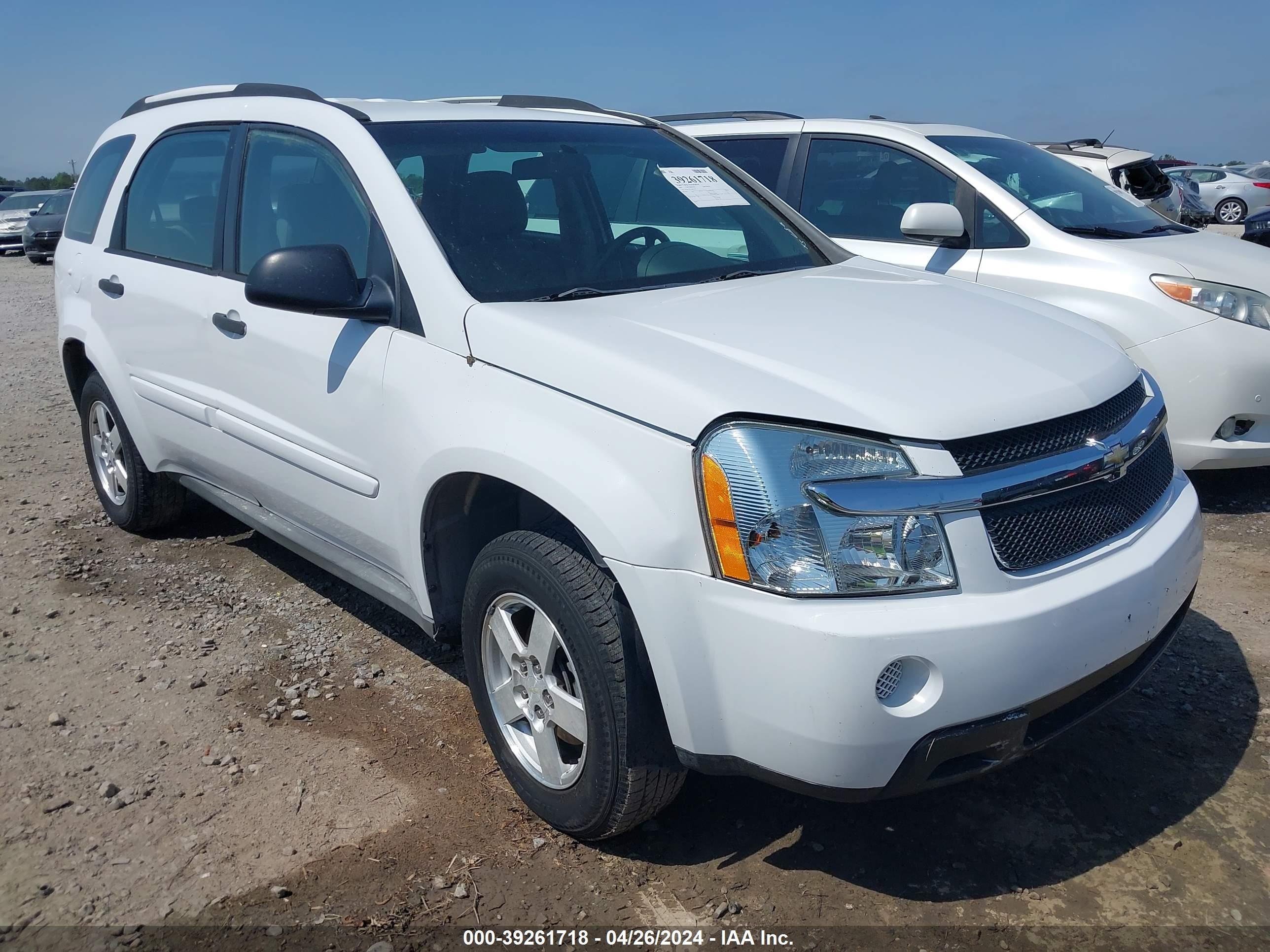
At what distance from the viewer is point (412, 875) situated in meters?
2.57

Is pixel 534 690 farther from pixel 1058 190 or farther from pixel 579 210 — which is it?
pixel 1058 190

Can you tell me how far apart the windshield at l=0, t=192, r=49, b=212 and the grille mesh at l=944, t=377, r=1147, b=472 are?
89.7 ft

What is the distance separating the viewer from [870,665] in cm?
204

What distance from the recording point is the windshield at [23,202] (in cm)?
2473

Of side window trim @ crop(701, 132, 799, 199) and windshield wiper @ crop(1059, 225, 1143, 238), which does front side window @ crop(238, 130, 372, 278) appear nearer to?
side window trim @ crop(701, 132, 799, 199)

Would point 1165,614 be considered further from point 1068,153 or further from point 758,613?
point 1068,153

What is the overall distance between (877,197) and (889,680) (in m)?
4.25

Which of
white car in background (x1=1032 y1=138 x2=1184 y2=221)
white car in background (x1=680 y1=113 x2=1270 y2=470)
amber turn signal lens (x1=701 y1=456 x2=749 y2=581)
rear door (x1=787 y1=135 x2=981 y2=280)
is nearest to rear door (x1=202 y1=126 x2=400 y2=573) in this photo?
amber turn signal lens (x1=701 y1=456 x2=749 y2=581)

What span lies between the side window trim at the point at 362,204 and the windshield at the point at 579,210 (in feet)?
0.44

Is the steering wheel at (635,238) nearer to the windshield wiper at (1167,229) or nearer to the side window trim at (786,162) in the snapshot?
the side window trim at (786,162)

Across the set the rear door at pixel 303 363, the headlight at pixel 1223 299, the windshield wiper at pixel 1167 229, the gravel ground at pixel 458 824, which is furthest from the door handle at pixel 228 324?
the windshield wiper at pixel 1167 229

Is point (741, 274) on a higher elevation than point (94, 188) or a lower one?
lower

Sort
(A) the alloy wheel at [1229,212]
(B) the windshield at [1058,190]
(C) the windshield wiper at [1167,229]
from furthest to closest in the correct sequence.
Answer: (A) the alloy wheel at [1229,212] < (C) the windshield wiper at [1167,229] < (B) the windshield at [1058,190]

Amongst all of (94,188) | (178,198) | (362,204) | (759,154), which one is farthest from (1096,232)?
(94,188)
